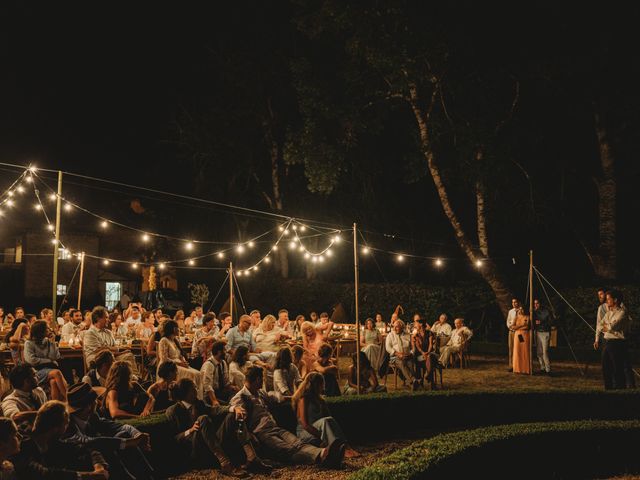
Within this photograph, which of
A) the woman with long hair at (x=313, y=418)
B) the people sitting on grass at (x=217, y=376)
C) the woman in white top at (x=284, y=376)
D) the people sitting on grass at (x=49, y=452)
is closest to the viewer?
the people sitting on grass at (x=49, y=452)

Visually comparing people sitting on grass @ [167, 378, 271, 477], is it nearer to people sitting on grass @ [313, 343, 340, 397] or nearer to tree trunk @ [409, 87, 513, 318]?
people sitting on grass @ [313, 343, 340, 397]

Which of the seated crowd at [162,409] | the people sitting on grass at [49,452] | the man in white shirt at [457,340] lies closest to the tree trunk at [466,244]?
the man in white shirt at [457,340]

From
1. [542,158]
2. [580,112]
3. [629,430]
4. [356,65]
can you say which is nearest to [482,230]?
[542,158]

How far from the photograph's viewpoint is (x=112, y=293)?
116 feet

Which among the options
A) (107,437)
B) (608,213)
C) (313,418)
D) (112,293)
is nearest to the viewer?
(107,437)

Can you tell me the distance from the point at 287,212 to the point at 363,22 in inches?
435

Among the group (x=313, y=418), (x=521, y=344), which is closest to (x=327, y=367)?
(x=313, y=418)

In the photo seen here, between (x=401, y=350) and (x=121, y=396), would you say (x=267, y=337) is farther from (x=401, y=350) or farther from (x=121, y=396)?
(x=121, y=396)

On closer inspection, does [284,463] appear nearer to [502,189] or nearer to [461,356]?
[461,356]

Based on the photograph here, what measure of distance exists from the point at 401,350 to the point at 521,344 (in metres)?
3.24

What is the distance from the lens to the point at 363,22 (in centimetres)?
1452

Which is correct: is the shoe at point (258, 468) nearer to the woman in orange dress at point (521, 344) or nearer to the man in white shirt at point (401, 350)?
the man in white shirt at point (401, 350)

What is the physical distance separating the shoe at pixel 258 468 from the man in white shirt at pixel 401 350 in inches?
197

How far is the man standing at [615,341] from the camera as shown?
9.54 m
